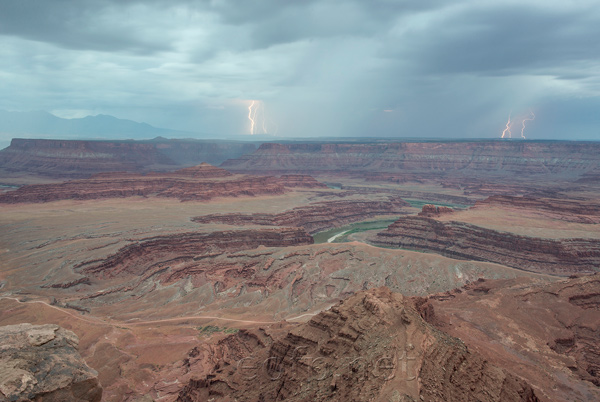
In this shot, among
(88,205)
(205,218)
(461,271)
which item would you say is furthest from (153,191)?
(461,271)

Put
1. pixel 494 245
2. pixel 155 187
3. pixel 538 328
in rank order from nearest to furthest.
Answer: pixel 538 328 < pixel 494 245 < pixel 155 187

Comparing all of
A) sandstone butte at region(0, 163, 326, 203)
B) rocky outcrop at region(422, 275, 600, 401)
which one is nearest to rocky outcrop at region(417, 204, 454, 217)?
rocky outcrop at region(422, 275, 600, 401)

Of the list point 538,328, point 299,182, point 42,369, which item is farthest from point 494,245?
point 299,182

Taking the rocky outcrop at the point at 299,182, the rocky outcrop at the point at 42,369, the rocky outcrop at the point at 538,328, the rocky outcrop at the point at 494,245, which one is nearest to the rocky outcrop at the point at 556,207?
the rocky outcrop at the point at 494,245

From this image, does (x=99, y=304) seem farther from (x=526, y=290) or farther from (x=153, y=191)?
(x=153, y=191)

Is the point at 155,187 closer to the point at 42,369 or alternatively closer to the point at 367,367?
the point at 42,369

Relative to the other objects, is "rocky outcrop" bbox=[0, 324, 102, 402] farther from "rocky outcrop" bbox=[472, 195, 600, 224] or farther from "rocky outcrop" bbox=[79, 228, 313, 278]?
"rocky outcrop" bbox=[472, 195, 600, 224]
